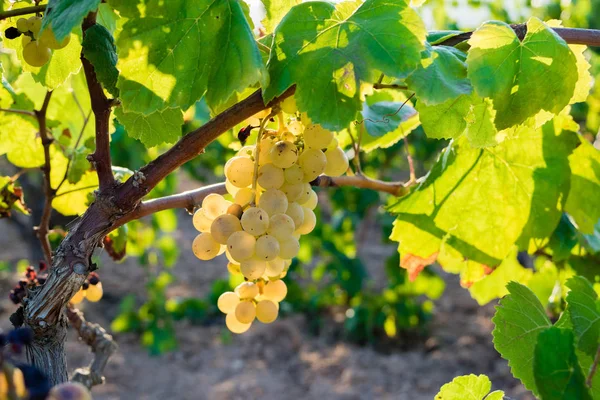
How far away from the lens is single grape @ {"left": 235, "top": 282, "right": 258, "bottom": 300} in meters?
1.16

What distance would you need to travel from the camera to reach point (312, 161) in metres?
1.05

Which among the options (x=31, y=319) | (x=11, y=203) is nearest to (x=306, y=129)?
(x=31, y=319)

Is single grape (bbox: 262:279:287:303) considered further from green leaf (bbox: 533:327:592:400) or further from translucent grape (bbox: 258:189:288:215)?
green leaf (bbox: 533:327:592:400)

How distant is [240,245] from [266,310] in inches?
8.0

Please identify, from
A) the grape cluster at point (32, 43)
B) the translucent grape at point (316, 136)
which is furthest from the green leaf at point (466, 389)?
the grape cluster at point (32, 43)

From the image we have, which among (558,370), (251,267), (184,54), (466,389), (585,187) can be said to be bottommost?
(585,187)

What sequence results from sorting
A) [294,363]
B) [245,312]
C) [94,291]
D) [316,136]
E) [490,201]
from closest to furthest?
[316,136] < [245,312] < [94,291] < [490,201] < [294,363]

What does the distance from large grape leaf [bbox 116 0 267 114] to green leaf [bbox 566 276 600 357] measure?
55 cm

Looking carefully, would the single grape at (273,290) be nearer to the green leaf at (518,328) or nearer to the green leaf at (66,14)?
the green leaf at (518,328)

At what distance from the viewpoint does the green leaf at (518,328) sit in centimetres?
105

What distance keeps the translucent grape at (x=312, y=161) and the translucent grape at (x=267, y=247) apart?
0.12 m

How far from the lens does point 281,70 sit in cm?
92

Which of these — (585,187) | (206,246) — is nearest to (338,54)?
(206,246)

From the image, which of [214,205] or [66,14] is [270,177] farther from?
[66,14]
